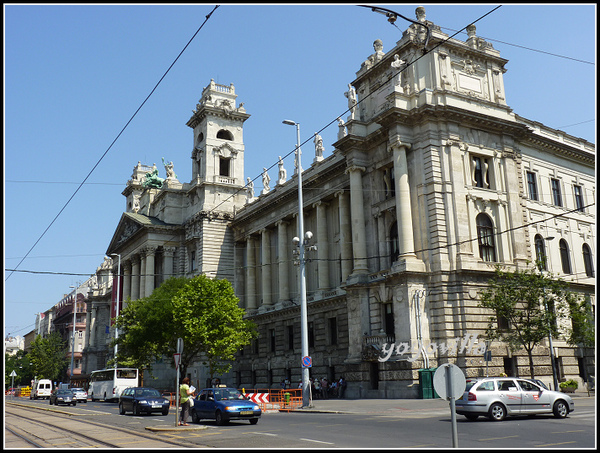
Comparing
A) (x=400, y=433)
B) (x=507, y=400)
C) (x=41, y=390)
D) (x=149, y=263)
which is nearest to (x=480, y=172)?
(x=507, y=400)

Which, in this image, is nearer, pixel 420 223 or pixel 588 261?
pixel 420 223

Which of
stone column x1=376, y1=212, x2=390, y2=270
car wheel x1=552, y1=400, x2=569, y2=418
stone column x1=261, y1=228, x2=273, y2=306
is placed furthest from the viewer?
stone column x1=261, y1=228, x2=273, y2=306

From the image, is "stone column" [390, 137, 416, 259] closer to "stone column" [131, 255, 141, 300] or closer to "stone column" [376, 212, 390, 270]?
"stone column" [376, 212, 390, 270]

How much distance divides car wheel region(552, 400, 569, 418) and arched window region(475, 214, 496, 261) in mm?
19637

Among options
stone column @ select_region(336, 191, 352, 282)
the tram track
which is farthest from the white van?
the tram track

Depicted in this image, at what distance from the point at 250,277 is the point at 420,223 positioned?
88.9 ft

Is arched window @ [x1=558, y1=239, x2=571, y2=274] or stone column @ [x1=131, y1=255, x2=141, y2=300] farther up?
stone column @ [x1=131, y1=255, x2=141, y2=300]

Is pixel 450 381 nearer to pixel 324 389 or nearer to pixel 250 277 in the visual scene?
pixel 324 389

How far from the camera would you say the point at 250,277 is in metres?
62.8

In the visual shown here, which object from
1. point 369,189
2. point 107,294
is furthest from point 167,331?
point 107,294

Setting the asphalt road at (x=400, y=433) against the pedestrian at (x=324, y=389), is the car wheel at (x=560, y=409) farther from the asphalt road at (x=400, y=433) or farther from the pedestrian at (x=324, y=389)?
the pedestrian at (x=324, y=389)

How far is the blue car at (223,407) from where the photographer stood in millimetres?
22125

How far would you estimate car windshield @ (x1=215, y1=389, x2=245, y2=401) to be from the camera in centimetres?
2331

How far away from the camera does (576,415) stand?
2231cm
